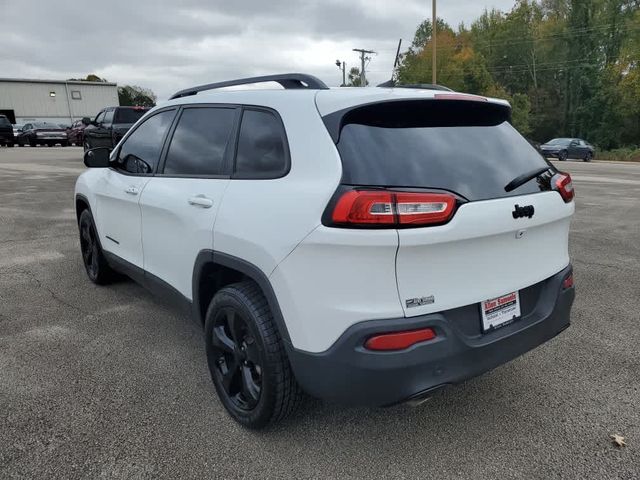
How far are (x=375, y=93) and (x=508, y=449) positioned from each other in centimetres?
182

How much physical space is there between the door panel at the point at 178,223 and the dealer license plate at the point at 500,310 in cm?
143

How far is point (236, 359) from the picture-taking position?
271 cm

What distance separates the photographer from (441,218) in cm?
208

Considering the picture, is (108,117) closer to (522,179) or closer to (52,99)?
(522,179)

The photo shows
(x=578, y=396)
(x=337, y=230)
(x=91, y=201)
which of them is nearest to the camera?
(x=337, y=230)

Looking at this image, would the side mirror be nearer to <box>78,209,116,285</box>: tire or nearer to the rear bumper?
<box>78,209,116,285</box>: tire

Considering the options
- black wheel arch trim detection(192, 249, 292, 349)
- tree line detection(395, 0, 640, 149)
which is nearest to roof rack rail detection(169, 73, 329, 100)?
black wheel arch trim detection(192, 249, 292, 349)

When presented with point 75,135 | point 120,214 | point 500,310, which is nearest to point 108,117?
point 120,214

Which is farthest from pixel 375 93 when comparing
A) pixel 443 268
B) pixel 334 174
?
pixel 443 268

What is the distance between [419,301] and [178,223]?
1618 millimetres

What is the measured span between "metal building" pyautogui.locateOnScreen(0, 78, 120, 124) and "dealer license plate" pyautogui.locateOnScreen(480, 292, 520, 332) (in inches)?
2369

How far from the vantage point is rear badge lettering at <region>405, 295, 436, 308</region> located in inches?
82.4

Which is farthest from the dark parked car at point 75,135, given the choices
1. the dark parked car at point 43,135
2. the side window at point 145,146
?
the side window at point 145,146

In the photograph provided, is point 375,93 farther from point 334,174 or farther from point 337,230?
point 337,230
